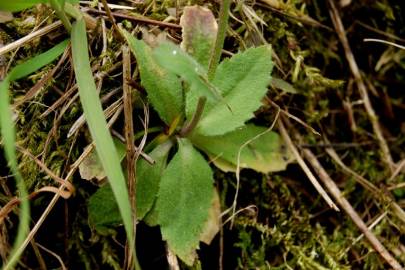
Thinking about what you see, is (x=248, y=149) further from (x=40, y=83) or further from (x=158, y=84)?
(x=40, y=83)

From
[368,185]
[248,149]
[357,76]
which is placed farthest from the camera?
[357,76]

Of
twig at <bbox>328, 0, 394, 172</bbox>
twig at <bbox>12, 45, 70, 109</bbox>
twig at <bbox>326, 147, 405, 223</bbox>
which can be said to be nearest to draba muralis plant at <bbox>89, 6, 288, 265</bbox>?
twig at <bbox>12, 45, 70, 109</bbox>

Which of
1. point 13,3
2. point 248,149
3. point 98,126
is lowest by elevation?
point 248,149

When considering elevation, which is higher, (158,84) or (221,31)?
(221,31)

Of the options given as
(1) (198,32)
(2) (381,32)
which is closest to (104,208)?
(1) (198,32)

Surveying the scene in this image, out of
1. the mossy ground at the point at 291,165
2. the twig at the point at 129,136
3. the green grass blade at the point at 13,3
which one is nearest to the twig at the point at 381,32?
the mossy ground at the point at 291,165

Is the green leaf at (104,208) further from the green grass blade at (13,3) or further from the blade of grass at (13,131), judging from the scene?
the green grass blade at (13,3)

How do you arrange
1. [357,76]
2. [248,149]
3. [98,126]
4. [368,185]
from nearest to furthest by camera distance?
[98,126] → [248,149] → [368,185] → [357,76]
